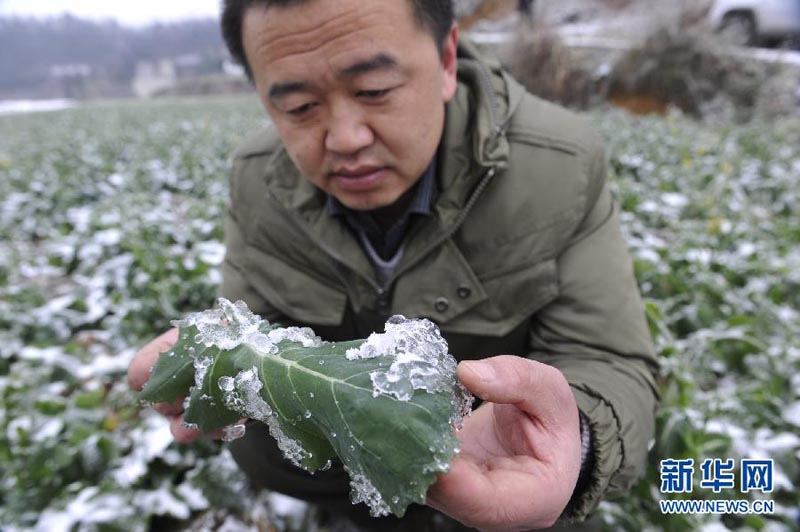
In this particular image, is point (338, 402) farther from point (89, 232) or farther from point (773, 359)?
point (89, 232)

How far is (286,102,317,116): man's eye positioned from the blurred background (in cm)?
67

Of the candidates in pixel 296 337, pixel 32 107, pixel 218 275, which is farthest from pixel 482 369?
pixel 32 107

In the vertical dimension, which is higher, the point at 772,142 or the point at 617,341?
the point at 617,341

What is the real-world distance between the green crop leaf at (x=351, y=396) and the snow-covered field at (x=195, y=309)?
1236 mm

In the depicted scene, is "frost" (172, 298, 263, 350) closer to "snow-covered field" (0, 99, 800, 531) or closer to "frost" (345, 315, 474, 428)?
"frost" (345, 315, 474, 428)

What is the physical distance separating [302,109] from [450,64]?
544 millimetres

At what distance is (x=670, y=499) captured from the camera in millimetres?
1875

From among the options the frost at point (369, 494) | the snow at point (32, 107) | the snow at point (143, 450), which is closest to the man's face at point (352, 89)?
the frost at point (369, 494)

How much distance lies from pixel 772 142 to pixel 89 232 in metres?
6.73

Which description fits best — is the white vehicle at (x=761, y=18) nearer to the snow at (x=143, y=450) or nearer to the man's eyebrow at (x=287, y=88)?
the man's eyebrow at (x=287, y=88)

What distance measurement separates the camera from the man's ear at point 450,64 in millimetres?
1681

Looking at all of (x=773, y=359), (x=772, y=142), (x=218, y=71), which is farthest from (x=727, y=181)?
(x=218, y=71)

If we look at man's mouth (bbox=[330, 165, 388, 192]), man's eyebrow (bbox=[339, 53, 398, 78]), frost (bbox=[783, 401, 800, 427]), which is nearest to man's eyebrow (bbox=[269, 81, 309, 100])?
man's eyebrow (bbox=[339, 53, 398, 78])

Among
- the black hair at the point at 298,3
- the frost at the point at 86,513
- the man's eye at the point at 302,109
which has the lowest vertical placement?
the frost at the point at 86,513
